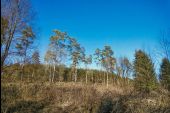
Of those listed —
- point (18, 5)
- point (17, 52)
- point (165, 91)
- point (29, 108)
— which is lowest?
point (29, 108)

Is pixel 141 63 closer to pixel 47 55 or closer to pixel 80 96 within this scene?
pixel 47 55

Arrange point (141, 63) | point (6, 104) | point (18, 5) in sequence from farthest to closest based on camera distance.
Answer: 1. point (141, 63)
2. point (18, 5)
3. point (6, 104)

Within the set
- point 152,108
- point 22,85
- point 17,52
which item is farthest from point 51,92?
point 152,108

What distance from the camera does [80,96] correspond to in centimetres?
1097

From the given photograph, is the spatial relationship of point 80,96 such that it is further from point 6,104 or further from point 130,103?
point 6,104

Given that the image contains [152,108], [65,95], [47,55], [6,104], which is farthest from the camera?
[47,55]

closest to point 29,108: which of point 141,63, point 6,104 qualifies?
point 6,104

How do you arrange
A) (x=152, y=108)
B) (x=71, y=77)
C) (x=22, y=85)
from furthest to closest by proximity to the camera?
1. (x=71, y=77)
2. (x=22, y=85)
3. (x=152, y=108)

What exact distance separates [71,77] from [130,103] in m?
50.6

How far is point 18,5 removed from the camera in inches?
539

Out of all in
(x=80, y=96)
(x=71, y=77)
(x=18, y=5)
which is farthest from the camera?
(x=71, y=77)

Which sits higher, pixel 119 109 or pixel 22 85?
pixel 22 85

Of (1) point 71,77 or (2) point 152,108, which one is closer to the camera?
(2) point 152,108

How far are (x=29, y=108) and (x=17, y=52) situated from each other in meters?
3.18
